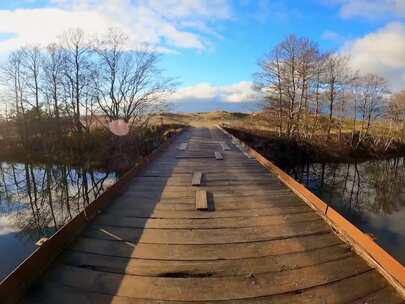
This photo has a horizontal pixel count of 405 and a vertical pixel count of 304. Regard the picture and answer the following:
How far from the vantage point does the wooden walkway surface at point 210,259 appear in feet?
10.2

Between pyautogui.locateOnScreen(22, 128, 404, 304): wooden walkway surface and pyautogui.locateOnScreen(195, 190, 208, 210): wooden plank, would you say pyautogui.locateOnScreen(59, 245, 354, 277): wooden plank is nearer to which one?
pyautogui.locateOnScreen(22, 128, 404, 304): wooden walkway surface

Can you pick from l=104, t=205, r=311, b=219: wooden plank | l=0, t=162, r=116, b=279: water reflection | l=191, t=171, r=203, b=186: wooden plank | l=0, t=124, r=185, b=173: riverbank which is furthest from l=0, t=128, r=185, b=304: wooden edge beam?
l=0, t=124, r=185, b=173: riverbank

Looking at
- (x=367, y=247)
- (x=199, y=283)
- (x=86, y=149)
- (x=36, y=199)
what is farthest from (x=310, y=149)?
(x=199, y=283)

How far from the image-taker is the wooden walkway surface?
3.11 metres

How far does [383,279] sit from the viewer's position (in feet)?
11.1

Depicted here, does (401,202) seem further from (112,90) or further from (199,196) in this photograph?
(112,90)

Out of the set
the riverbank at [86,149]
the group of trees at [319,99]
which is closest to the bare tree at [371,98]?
the group of trees at [319,99]

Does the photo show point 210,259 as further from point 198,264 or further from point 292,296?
point 292,296

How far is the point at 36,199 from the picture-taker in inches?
526

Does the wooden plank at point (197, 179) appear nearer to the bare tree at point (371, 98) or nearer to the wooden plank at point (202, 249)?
the wooden plank at point (202, 249)

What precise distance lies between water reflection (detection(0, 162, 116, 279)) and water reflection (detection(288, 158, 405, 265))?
372 inches

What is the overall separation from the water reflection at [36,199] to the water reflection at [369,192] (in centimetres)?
944

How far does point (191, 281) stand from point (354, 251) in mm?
2133

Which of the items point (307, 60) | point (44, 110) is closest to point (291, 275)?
point (307, 60)
